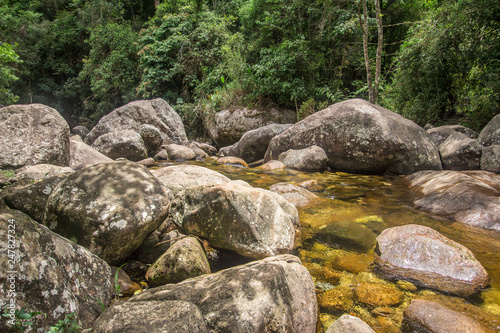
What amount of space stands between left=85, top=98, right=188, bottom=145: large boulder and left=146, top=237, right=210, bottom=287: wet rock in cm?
902

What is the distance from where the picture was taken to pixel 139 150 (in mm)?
8125

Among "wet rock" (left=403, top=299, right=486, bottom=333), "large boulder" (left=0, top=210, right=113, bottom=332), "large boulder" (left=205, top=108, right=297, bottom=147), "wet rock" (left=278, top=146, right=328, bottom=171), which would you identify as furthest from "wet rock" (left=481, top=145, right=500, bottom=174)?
"large boulder" (left=205, top=108, right=297, bottom=147)

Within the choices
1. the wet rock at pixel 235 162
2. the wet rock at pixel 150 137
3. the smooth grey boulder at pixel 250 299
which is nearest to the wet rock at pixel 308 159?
the wet rock at pixel 235 162

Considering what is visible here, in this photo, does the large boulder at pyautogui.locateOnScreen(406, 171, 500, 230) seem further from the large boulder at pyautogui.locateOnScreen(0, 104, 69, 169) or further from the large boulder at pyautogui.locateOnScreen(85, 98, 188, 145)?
the large boulder at pyautogui.locateOnScreen(85, 98, 188, 145)

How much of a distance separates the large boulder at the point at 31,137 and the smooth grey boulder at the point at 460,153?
320 inches

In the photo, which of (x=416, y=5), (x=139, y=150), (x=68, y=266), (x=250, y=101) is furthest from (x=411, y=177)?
(x=416, y=5)

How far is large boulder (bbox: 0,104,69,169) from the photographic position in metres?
5.18

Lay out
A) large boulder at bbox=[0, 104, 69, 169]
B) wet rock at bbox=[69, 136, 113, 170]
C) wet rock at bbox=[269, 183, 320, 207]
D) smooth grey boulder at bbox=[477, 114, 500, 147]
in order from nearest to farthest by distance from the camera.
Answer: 1. wet rock at bbox=[269, 183, 320, 207]
2. large boulder at bbox=[0, 104, 69, 169]
3. smooth grey boulder at bbox=[477, 114, 500, 147]
4. wet rock at bbox=[69, 136, 113, 170]

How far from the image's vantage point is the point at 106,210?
2.27m

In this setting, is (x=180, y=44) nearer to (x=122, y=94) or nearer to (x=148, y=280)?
(x=122, y=94)

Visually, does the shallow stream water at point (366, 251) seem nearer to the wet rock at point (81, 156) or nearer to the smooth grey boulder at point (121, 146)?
the wet rock at point (81, 156)

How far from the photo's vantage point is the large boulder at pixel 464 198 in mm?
3309

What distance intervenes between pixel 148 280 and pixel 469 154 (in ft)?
21.2

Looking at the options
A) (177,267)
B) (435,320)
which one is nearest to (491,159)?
(435,320)
